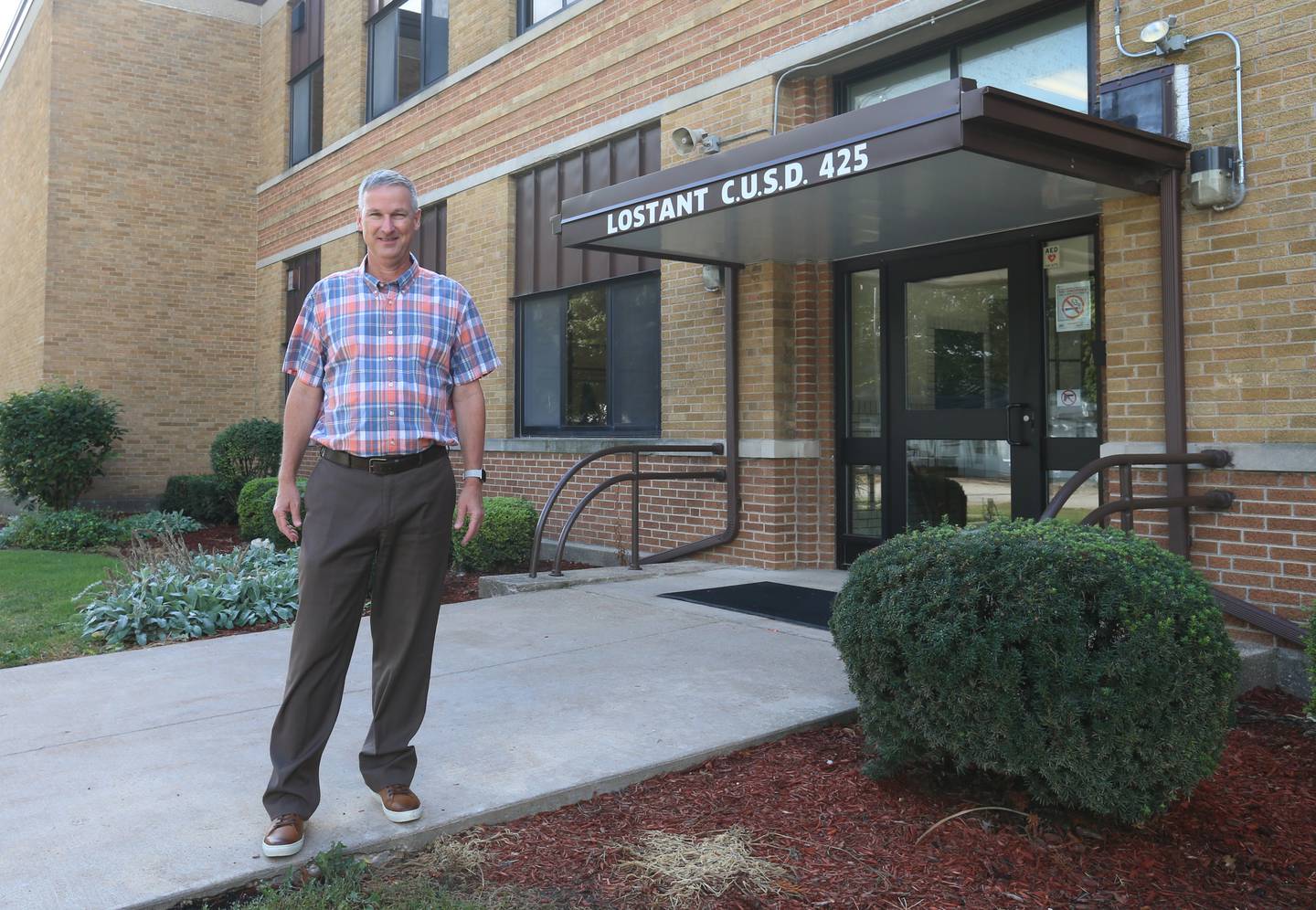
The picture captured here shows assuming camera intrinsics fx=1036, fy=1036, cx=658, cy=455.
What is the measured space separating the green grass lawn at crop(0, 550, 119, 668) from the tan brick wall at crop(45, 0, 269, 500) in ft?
17.8

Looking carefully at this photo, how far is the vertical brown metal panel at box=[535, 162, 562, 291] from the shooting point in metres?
10.7

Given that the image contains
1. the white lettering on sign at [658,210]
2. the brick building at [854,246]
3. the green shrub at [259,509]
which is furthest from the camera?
the green shrub at [259,509]

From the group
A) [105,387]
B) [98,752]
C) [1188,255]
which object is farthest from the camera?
[105,387]

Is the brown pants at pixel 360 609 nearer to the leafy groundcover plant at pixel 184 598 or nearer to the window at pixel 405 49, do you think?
the leafy groundcover plant at pixel 184 598

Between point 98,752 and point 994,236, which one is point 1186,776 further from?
point 994,236

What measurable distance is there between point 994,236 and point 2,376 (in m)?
19.6

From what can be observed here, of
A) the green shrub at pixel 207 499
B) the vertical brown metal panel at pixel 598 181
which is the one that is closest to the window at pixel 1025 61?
the vertical brown metal panel at pixel 598 181

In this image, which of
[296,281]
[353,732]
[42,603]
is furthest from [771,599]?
[296,281]

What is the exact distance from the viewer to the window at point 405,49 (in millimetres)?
12969

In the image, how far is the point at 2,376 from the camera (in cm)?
1991

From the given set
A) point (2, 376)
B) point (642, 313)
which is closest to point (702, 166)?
point (642, 313)

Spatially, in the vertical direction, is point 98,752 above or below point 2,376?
below

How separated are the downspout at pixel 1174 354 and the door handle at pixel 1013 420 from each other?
1455 mm

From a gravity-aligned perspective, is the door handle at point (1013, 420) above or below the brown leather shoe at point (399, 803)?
above
